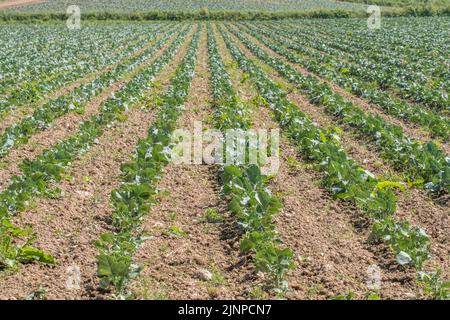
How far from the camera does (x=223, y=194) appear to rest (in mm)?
7414

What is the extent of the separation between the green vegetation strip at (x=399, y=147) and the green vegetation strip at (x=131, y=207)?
3700mm

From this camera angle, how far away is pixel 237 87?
16.0 metres

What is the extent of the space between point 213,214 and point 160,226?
696 mm

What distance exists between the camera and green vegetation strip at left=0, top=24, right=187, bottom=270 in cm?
541

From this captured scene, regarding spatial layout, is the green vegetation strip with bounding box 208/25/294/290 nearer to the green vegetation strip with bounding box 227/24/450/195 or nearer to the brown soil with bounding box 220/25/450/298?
the brown soil with bounding box 220/25/450/298

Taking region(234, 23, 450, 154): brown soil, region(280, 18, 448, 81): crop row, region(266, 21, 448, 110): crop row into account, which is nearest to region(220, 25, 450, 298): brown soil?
region(234, 23, 450, 154): brown soil

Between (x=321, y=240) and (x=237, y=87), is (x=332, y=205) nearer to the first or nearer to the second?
(x=321, y=240)

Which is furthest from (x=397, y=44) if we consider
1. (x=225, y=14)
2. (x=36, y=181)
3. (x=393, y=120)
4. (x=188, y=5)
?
(x=188, y=5)

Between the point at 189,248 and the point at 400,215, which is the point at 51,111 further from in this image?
the point at 400,215

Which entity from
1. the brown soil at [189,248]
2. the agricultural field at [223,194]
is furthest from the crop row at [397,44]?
the brown soil at [189,248]

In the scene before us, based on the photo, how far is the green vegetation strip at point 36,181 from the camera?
213 inches

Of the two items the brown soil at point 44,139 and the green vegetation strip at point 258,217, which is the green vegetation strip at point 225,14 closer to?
the brown soil at point 44,139
